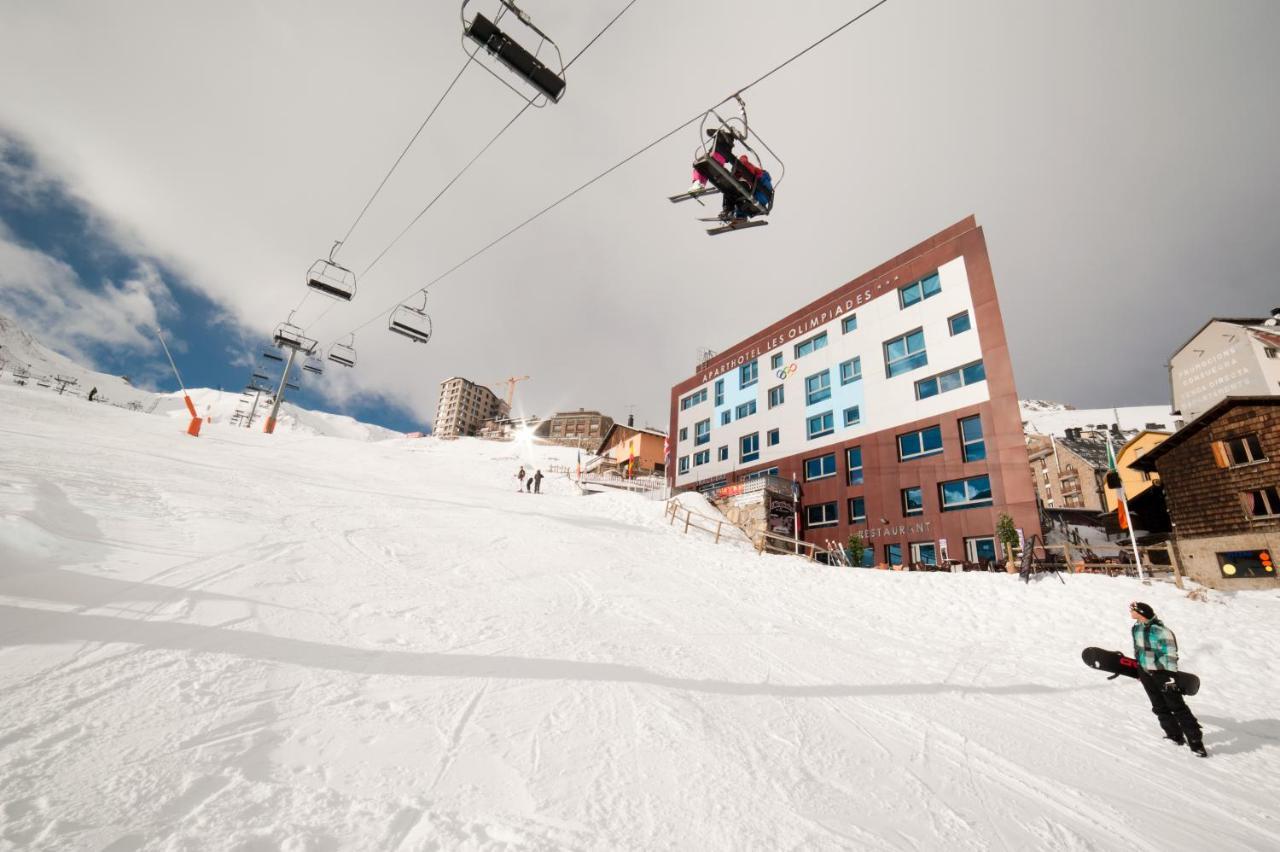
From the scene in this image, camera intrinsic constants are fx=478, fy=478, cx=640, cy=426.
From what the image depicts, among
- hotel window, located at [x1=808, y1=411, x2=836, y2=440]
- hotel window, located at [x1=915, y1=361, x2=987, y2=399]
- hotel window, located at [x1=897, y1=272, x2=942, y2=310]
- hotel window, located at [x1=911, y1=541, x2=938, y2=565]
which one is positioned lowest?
hotel window, located at [x1=911, y1=541, x2=938, y2=565]

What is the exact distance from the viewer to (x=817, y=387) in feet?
96.3

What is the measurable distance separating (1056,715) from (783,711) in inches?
158

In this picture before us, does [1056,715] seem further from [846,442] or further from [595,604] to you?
[846,442]

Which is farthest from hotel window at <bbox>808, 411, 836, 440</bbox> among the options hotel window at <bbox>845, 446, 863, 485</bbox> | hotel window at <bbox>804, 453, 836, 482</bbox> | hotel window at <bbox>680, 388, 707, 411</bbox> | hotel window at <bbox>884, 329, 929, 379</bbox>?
hotel window at <bbox>680, 388, 707, 411</bbox>

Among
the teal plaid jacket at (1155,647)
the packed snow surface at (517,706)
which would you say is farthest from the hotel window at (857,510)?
the teal plaid jacket at (1155,647)

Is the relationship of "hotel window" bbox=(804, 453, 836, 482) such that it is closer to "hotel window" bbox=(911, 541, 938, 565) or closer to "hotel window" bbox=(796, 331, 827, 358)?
"hotel window" bbox=(911, 541, 938, 565)

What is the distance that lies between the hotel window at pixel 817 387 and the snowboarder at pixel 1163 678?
23.0 m

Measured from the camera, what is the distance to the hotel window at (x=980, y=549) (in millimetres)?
19016

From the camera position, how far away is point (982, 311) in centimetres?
2211

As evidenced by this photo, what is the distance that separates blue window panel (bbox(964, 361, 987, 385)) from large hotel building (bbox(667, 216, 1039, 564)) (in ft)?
0.16

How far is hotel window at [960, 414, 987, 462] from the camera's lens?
20.5 metres

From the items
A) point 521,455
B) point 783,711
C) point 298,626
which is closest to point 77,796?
point 298,626

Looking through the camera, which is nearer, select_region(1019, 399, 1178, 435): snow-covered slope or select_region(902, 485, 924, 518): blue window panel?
select_region(902, 485, 924, 518): blue window panel

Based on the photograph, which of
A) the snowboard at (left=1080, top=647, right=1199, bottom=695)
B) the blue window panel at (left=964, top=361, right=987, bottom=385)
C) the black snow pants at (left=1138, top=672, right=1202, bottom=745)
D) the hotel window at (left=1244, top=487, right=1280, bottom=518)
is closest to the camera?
the black snow pants at (left=1138, top=672, right=1202, bottom=745)
